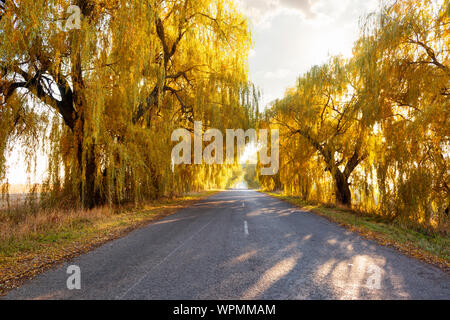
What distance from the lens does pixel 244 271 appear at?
4098mm

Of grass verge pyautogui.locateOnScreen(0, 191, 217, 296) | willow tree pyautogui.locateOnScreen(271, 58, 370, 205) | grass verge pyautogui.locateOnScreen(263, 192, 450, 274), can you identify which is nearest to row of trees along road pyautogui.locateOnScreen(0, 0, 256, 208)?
grass verge pyautogui.locateOnScreen(0, 191, 217, 296)

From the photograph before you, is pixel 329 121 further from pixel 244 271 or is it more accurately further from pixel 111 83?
pixel 244 271

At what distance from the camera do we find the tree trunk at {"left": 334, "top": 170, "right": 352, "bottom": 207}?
15.1 metres

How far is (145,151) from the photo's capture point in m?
11.7

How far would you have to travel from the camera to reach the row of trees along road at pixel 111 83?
791cm

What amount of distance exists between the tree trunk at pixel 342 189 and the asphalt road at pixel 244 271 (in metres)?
9.35

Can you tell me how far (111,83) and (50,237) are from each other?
6.06 m

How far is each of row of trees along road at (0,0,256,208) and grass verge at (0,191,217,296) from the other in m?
1.50

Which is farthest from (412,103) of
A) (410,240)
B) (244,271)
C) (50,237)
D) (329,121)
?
(50,237)

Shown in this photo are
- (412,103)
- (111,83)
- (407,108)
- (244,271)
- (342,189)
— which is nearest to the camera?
(244,271)

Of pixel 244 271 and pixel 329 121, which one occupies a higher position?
pixel 329 121
